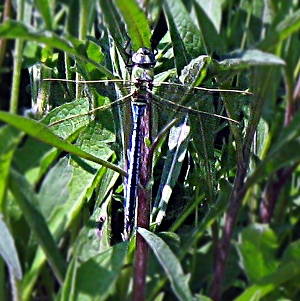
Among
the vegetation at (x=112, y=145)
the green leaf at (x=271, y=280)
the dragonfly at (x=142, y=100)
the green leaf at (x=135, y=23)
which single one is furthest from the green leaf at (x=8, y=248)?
the green leaf at (x=271, y=280)

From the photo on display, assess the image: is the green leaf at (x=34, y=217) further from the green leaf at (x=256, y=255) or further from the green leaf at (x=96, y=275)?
the green leaf at (x=256, y=255)

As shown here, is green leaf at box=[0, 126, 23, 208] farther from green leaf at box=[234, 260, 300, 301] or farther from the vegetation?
green leaf at box=[234, 260, 300, 301]

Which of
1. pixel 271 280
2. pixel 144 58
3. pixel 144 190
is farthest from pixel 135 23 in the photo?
pixel 271 280

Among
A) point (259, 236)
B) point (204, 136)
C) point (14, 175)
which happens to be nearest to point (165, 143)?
point (204, 136)

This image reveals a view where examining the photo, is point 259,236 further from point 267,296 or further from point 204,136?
point 204,136

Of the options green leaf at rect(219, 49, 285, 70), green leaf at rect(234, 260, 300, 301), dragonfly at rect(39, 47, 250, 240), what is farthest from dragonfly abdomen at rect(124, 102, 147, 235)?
green leaf at rect(234, 260, 300, 301)

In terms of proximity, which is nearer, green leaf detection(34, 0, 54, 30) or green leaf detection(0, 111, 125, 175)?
green leaf detection(0, 111, 125, 175)
